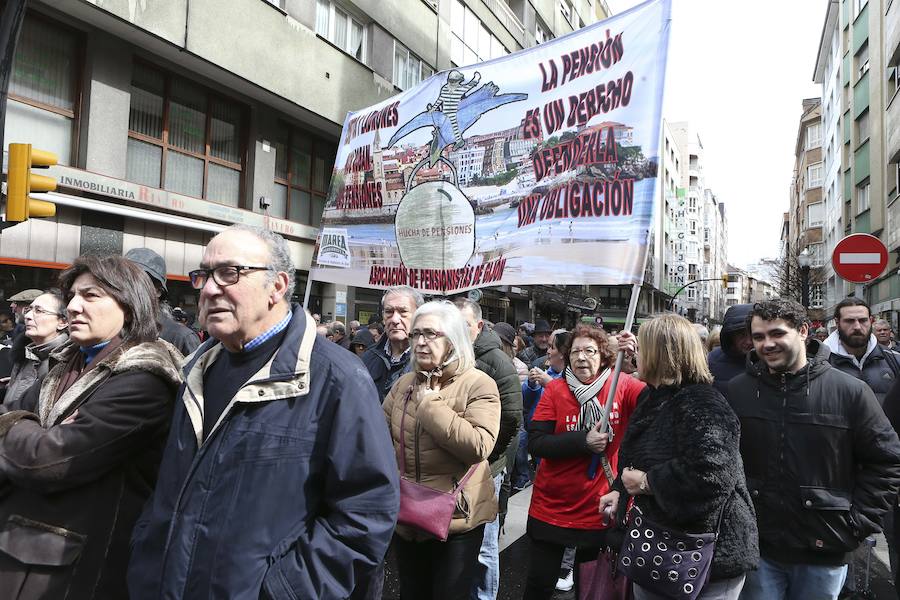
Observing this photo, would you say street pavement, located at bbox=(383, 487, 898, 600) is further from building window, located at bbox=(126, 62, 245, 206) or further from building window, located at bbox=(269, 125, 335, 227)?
building window, located at bbox=(269, 125, 335, 227)

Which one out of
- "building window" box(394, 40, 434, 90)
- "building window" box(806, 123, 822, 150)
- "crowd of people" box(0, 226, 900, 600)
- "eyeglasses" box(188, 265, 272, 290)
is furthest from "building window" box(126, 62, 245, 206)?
"building window" box(806, 123, 822, 150)

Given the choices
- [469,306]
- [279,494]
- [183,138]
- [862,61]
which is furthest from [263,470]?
[862,61]

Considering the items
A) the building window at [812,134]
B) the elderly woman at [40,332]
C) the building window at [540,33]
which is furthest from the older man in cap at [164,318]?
the building window at [812,134]

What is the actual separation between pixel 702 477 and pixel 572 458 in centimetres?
117

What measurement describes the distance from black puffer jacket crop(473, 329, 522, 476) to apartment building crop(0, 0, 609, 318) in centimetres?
863

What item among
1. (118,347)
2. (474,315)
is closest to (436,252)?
(474,315)

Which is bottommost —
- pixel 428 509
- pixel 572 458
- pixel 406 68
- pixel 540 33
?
pixel 428 509

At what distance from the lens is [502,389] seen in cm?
411

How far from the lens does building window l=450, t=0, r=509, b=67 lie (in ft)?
66.3

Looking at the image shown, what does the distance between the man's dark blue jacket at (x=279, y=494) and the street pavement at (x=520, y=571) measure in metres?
2.72

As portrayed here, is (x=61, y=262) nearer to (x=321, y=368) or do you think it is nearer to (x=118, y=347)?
(x=118, y=347)

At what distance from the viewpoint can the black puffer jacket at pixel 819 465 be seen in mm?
2805

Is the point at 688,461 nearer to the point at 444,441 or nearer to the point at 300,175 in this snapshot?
the point at 444,441

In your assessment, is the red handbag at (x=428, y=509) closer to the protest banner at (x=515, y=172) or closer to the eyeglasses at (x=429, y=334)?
the eyeglasses at (x=429, y=334)
